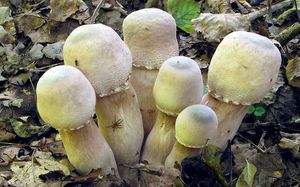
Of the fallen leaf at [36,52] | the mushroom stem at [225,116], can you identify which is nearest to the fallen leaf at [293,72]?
the mushroom stem at [225,116]

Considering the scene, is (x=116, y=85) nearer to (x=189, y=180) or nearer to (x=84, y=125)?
(x=84, y=125)

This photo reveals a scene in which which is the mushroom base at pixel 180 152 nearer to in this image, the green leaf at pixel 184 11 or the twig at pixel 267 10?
the green leaf at pixel 184 11

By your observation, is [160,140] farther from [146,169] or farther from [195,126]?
[195,126]

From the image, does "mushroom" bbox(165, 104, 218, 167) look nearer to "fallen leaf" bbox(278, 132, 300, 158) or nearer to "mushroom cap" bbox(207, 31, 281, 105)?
"mushroom cap" bbox(207, 31, 281, 105)

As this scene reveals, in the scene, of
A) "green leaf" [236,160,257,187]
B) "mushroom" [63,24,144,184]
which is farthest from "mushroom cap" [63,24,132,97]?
"green leaf" [236,160,257,187]

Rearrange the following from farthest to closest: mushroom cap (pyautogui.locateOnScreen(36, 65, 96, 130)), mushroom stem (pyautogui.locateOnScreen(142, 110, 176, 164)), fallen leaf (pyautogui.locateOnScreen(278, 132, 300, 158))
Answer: fallen leaf (pyautogui.locateOnScreen(278, 132, 300, 158)), mushroom stem (pyautogui.locateOnScreen(142, 110, 176, 164)), mushroom cap (pyautogui.locateOnScreen(36, 65, 96, 130))

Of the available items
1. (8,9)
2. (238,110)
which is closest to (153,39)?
(238,110)
